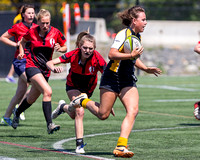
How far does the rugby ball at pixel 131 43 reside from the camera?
7.55 metres

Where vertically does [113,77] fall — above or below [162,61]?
above

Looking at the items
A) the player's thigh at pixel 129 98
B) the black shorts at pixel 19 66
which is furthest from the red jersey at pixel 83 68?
the black shorts at pixel 19 66

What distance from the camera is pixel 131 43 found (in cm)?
757

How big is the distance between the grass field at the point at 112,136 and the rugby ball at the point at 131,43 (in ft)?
4.62

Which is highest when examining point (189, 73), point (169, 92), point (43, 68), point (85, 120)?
point (43, 68)

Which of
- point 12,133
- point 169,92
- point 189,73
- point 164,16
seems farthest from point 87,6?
point 12,133

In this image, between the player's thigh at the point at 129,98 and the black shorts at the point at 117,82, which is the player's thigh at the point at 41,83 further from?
the player's thigh at the point at 129,98

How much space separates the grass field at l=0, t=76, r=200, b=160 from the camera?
25.7 feet

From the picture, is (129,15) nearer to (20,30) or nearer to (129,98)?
(129,98)

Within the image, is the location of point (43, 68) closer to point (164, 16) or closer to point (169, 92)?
point (169, 92)

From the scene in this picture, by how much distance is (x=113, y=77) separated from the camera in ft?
25.7

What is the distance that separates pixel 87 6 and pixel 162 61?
6.52 meters

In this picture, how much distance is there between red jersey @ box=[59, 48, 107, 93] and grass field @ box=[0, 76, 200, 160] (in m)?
0.93

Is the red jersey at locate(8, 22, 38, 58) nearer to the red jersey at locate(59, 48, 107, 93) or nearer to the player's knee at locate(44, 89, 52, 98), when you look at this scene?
the player's knee at locate(44, 89, 52, 98)
